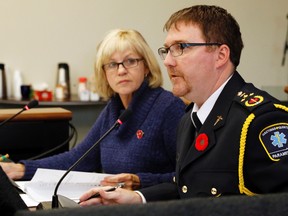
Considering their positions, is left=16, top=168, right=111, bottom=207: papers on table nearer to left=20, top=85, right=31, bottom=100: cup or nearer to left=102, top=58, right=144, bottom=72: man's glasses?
left=102, top=58, right=144, bottom=72: man's glasses

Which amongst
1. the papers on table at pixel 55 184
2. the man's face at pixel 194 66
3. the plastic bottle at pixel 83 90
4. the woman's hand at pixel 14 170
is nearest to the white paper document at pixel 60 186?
the papers on table at pixel 55 184

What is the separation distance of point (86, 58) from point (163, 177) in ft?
8.17

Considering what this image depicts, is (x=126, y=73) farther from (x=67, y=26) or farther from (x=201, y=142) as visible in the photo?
(x=67, y=26)

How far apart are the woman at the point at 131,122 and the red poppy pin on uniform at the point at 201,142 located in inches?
18.2

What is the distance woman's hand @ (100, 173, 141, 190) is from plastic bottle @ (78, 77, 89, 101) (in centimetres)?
223

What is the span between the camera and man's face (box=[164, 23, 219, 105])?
3.74ft

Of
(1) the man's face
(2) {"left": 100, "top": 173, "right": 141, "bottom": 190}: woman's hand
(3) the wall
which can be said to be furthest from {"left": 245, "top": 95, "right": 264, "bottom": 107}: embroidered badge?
(3) the wall

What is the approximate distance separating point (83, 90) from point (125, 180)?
2291mm

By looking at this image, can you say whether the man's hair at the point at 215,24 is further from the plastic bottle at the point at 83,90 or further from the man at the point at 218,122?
the plastic bottle at the point at 83,90

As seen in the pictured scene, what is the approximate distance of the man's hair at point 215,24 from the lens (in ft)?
3.72

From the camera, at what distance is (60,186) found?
4.58ft

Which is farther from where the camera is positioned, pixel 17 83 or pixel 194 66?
pixel 17 83

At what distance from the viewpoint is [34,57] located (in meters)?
3.73

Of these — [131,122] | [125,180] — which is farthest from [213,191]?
[131,122]
